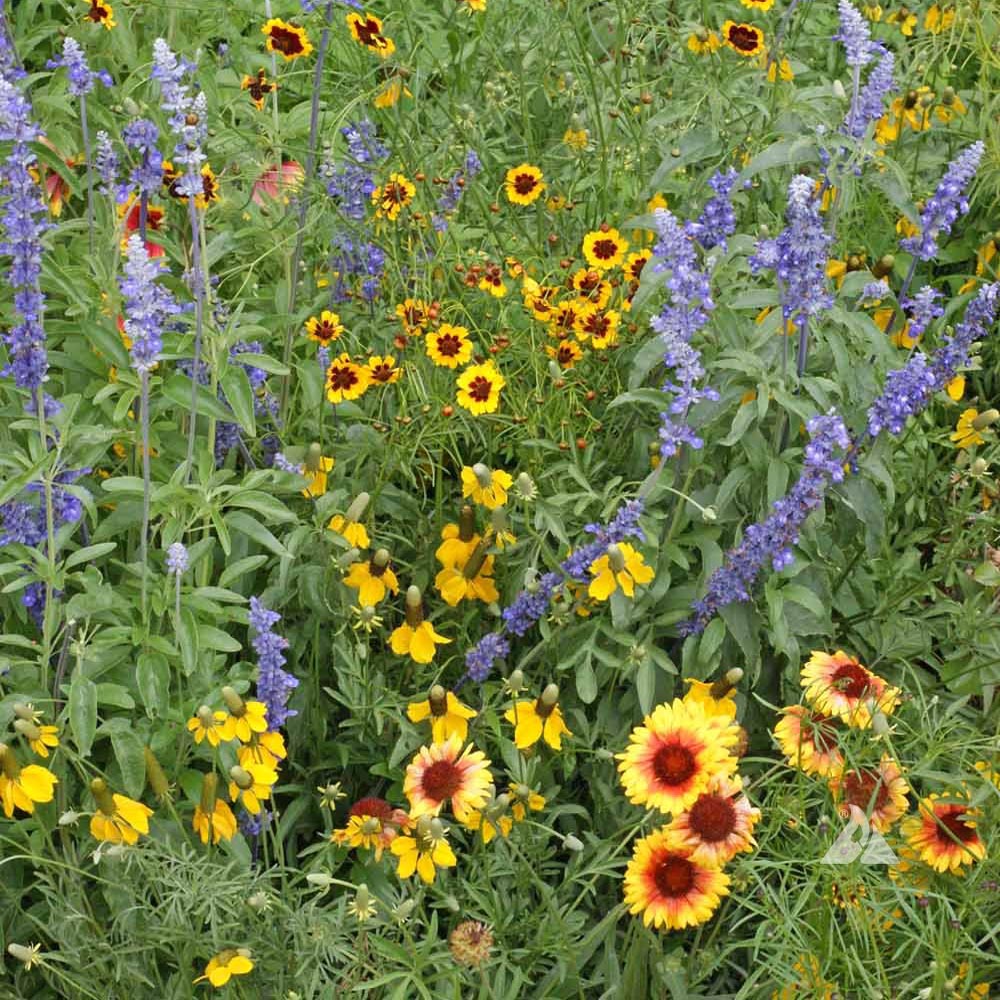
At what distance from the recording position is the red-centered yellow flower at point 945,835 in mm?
2027

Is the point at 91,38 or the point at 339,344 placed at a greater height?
the point at 91,38

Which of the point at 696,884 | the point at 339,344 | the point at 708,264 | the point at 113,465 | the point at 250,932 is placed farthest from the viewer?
the point at 339,344

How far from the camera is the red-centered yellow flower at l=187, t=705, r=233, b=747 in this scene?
1988mm

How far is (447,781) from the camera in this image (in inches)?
79.9

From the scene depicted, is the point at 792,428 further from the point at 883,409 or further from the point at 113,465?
the point at 113,465

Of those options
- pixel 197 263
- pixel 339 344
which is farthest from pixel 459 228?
pixel 197 263

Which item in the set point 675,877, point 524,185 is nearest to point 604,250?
point 524,185

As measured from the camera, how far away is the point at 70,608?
83.3 inches

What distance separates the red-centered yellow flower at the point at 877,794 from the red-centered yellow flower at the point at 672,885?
26cm

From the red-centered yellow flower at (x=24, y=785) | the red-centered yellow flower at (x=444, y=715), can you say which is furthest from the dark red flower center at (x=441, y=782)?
the red-centered yellow flower at (x=24, y=785)

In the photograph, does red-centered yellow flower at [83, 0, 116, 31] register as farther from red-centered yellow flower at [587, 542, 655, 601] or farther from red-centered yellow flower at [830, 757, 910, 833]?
red-centered yellow flower at [830, 757, 910, 833]

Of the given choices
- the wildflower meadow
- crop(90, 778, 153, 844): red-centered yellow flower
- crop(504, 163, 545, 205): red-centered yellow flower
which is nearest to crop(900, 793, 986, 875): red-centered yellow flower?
the wildflower meadow

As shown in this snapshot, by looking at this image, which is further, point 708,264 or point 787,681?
point 787,681

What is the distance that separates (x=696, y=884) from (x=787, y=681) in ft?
2.44
